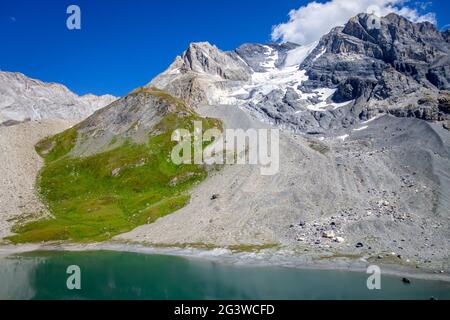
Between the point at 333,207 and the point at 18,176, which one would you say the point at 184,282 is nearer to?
the point at 333,207

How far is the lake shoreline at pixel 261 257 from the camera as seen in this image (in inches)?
2723

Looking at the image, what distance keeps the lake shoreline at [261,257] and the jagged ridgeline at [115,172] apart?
603 centimetres

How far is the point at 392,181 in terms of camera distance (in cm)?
11144

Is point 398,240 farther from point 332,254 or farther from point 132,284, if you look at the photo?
point 132,284

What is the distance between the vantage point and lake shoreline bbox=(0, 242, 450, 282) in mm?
69156

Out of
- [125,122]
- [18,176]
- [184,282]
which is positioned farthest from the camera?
[125,122]

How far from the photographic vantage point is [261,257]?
3265 inches

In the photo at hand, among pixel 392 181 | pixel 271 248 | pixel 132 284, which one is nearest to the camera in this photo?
pixel 132 284

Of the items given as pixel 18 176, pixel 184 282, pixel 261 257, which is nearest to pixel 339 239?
pixel 261 257

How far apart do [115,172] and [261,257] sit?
261 feet

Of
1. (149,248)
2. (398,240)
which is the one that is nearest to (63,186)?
(149,248)

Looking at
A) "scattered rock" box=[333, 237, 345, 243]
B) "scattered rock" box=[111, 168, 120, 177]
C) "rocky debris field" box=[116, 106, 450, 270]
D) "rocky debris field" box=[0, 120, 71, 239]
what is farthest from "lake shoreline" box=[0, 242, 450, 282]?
"scattered rock" box=[111, 168, 120, 177]

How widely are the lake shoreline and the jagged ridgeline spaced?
603cm
